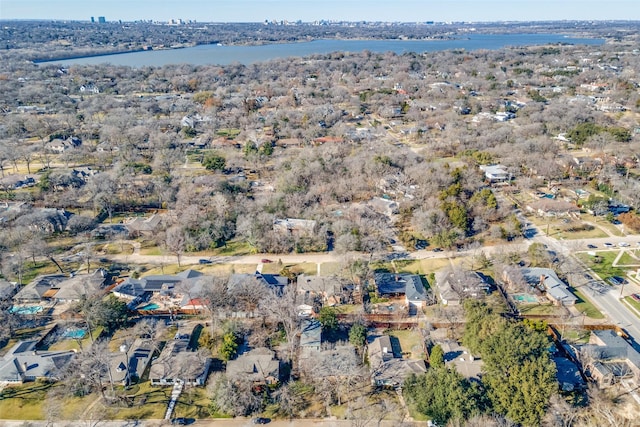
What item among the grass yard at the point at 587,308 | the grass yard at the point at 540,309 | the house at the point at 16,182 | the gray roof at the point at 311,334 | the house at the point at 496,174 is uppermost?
the house at the point at 16,182

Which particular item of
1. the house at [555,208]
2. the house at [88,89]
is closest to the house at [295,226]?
the house at [555,208]

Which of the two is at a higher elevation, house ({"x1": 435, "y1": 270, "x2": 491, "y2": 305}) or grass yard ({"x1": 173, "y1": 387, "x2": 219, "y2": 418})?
house ({"x1": 435, "y1": 270, "x2": 491, "y2": 305})

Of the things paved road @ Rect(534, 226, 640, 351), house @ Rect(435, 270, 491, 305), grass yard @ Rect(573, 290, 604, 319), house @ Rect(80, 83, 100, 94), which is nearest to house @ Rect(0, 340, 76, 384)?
house @ Rect(435, 270, 491, 305)

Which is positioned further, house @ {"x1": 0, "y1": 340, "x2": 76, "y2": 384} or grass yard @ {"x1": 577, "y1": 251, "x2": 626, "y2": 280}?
grass yard @ {"x1": 577, "y1": 251, "x2": 626, "y2": 280}

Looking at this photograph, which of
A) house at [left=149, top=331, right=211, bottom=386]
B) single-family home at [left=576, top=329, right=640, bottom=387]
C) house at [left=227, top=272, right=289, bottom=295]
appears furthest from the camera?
house at [left=227, top=272, right=289, bottom=295]

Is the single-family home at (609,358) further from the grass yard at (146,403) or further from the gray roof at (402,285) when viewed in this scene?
the grass yard at (146,403)

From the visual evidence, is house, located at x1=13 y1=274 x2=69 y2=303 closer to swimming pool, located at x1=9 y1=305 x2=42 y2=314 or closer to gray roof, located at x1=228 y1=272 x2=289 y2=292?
swimming pool, located at x1=9 y1=305 x2=42 y2=314

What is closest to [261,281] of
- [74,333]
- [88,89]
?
[74,333]
